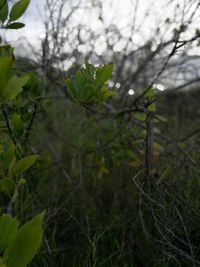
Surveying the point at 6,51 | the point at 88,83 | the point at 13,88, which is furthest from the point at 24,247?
the point at 6,51

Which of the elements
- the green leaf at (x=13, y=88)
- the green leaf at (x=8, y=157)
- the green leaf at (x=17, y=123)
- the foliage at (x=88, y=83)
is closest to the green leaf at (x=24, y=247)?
the green leaf at (x=13, y=88)

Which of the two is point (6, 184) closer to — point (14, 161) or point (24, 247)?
point (14, 161)

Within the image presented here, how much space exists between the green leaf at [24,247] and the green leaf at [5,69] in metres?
0.37

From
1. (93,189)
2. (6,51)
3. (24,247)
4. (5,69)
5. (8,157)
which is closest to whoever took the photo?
(24,247)

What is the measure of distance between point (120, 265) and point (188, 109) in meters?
3.47

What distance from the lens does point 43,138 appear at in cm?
346

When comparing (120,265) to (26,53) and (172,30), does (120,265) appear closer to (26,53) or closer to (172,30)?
(172,30)

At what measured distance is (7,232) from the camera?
0.96m

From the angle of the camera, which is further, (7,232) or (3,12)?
(3,12)

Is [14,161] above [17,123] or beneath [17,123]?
beneath

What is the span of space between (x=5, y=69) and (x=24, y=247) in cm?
43

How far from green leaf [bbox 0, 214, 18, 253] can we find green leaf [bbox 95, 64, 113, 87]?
0.61m

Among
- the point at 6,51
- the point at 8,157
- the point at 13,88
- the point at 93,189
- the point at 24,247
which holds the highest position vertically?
the point at 6,51

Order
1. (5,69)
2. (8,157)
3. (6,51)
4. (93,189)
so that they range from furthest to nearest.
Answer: (93,189) < (6,51) < (8,157) < (5,69)
